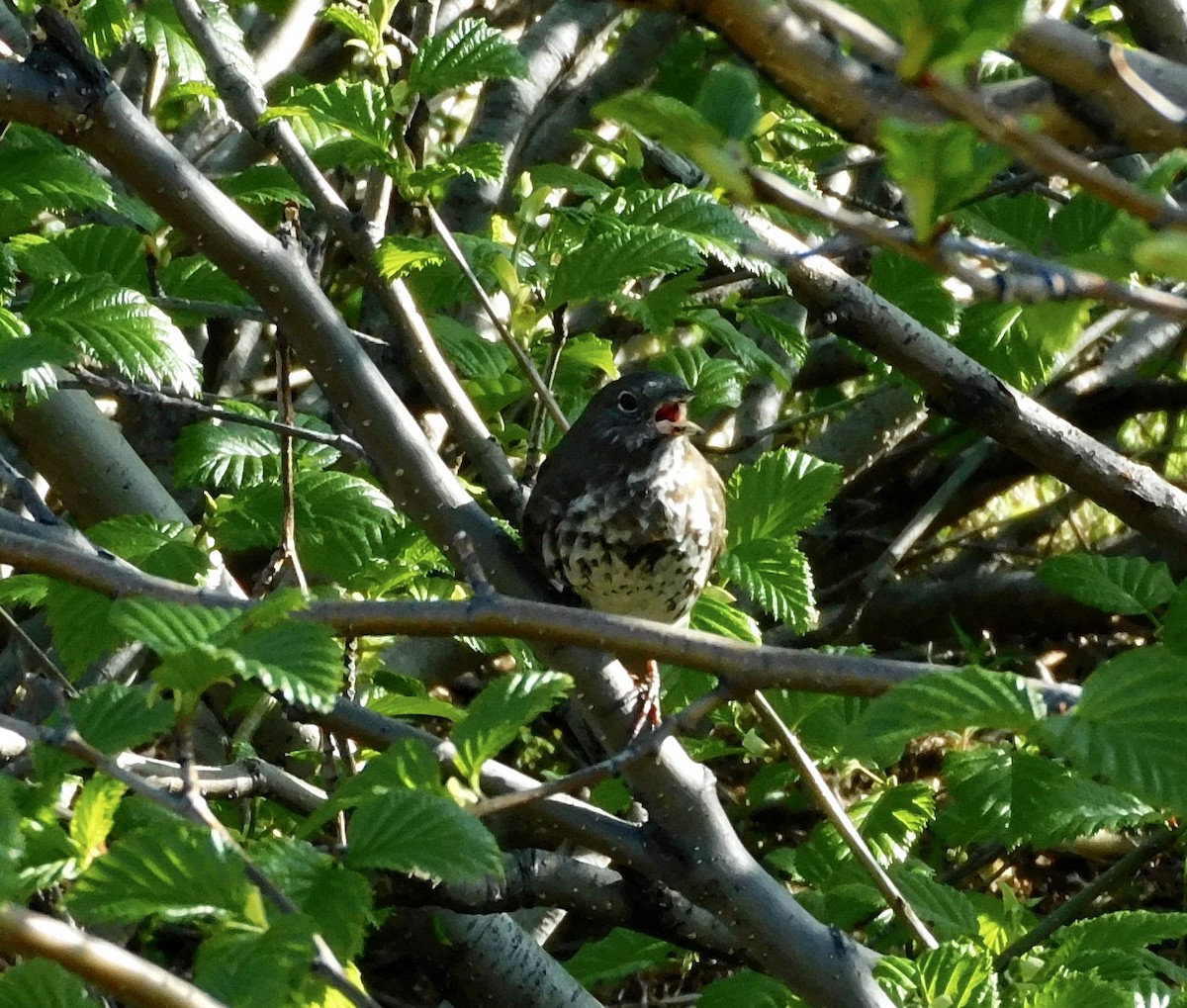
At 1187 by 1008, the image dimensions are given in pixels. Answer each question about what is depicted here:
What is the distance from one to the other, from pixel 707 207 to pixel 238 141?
245 centimetres

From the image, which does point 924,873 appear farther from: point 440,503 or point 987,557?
point 987,557

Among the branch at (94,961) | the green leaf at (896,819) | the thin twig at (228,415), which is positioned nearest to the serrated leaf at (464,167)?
the thin twig at (228,415)

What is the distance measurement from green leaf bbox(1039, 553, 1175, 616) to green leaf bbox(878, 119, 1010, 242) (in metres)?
1.98

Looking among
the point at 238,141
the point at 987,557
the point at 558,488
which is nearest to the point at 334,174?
the point at 238,141

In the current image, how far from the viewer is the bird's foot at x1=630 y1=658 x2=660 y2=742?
2.71 m

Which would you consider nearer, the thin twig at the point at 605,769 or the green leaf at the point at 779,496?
the thin twig at the point at 605,769

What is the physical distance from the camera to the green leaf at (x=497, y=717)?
1.75 m

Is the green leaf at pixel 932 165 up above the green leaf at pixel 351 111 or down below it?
above

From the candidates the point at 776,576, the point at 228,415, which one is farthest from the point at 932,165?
the point at 776,576

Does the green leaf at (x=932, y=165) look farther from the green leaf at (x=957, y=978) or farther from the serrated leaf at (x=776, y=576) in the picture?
the serrated leaf at (x=776, y=576)

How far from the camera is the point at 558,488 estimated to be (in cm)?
335

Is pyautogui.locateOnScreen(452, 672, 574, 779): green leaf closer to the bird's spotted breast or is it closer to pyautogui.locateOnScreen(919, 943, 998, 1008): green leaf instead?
pyautogui.locateOnScreen(919, 943, 998, 1008): green leaf

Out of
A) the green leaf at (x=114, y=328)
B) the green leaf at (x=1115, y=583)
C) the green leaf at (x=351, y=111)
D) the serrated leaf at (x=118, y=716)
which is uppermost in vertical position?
the green leaf at (x=351, y=111)

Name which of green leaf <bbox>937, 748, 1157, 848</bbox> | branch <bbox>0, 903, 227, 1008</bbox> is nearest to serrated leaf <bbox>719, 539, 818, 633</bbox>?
green leaf <bbox>937, 748, 1157, 848</bbox>
